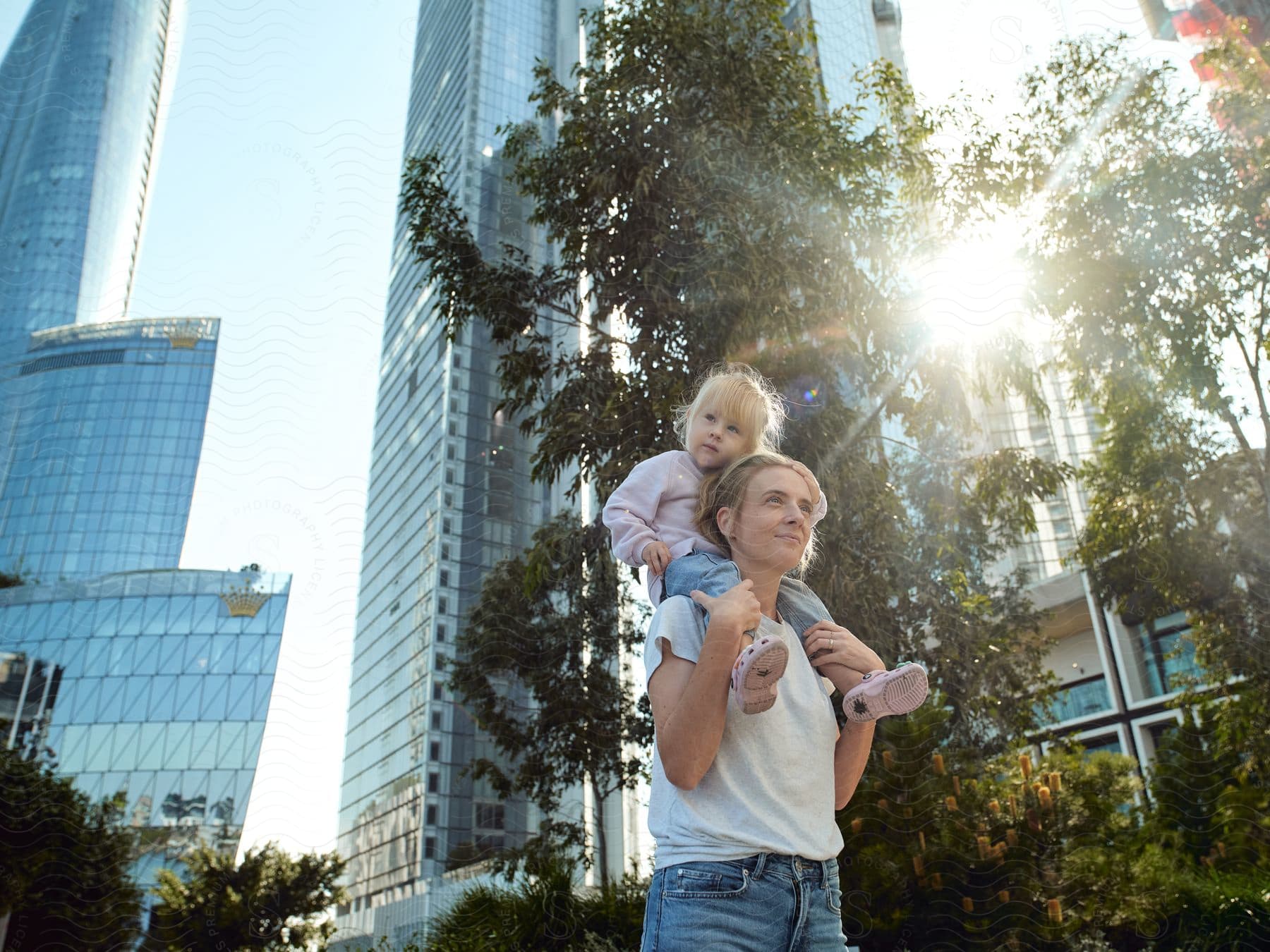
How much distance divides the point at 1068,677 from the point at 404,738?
15.7 m

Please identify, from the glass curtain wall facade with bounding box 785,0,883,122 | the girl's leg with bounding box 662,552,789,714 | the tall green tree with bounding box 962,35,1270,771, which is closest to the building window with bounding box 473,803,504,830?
the tall green tree with bounding box 962,35,1270,771

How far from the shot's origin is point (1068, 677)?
58.4 feet

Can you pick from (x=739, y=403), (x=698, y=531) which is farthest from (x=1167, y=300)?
(x=698, y=531)

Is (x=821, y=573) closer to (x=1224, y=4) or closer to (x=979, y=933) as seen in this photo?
(x=979, y=933)

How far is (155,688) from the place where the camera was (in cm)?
734

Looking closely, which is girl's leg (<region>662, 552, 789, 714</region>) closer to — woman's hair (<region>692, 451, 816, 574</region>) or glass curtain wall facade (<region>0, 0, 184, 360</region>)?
woman's hair (<region>692, 451, 816, 574</region>)

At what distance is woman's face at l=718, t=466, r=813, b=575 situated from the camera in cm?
91

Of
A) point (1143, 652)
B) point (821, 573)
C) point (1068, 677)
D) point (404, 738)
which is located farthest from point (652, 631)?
point (1068, 677)

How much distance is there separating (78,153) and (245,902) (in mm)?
11217

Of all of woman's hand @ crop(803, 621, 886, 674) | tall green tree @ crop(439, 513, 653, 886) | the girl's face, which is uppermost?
tall green tree @ crop(439, 513, 653, 886)

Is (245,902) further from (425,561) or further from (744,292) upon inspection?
(744,292)

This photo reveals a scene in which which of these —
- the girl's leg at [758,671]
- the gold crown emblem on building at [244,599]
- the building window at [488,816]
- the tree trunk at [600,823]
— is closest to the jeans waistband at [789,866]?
the girl's leg at [758,671]

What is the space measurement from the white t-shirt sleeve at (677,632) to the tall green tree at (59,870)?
464 cm

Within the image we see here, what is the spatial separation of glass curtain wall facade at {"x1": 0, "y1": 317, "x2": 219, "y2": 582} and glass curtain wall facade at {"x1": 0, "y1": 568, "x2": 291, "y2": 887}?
364 mm
